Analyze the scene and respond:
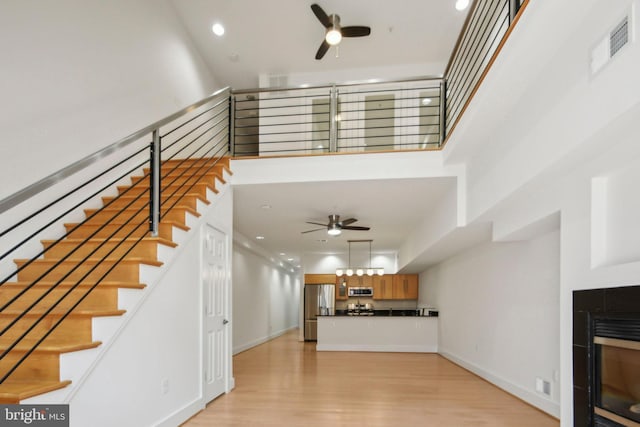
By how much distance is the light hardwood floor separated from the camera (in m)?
4.46

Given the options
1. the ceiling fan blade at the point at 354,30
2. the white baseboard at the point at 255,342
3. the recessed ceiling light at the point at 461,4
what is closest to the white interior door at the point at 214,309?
the ceiling fan blade at the point at 354,30

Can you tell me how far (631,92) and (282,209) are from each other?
5673 mm

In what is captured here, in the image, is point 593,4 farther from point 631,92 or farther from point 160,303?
point 160,303

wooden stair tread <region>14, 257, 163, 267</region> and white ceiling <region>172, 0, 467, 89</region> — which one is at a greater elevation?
white ceiling <region>172, 0, 467, 89</region>

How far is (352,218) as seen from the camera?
8.02 m

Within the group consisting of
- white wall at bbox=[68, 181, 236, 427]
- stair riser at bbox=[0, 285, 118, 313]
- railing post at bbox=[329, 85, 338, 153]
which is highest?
railing post at bbox=[329, 85, 338, 153]

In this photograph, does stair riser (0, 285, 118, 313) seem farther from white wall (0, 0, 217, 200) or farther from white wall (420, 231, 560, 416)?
white wall (420, 231, 560, 416)

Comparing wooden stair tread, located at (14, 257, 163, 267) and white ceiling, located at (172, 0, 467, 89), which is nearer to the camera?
wooden stair tread, located at (14, 257, 163, 267)

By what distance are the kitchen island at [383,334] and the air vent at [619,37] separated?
896 centimetres

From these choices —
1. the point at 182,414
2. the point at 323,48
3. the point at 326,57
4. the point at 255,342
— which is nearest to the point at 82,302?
the point at 182,414

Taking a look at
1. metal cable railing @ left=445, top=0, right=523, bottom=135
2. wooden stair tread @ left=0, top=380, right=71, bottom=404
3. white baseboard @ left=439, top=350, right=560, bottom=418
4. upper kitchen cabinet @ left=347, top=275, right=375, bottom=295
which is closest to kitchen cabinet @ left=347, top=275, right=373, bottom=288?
upper kitchen cabinet @ left=347, top=275, right=375, bottom=295

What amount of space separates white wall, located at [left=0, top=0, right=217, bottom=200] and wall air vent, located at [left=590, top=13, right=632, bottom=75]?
4.28 m

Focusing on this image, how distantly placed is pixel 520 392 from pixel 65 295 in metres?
5.21

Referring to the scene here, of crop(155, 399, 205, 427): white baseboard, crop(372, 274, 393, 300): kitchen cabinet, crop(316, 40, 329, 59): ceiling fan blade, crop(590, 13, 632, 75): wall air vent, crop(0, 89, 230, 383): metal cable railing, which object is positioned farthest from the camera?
crop(372, 274, 393, 300): kitchen cabinet
